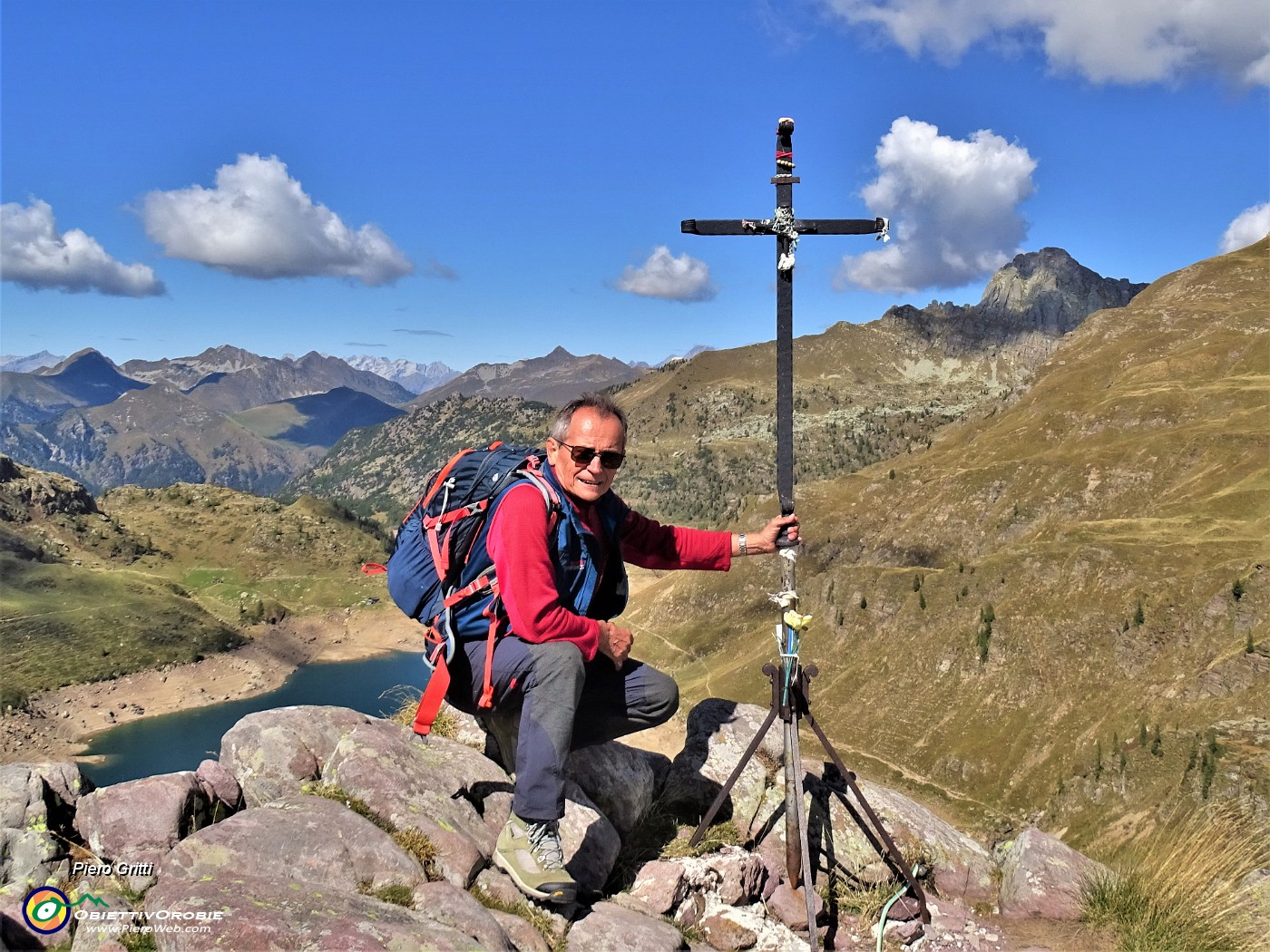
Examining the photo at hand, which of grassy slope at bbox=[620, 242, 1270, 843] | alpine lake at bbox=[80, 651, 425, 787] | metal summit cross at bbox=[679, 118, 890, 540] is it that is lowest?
alpine lake at bbox=[80, 651, 425, 787]

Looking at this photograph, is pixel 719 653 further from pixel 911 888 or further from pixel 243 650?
pixel 243 650

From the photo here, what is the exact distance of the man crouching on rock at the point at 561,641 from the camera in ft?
21.8

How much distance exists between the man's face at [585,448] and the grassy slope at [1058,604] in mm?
57409

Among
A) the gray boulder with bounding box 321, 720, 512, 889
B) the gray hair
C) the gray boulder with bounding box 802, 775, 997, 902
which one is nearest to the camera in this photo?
the gray hair

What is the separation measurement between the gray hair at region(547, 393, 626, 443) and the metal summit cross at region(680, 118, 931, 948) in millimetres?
1792

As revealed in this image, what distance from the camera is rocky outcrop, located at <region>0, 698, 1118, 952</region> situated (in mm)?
5840

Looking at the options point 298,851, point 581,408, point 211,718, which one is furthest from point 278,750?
point 211,718

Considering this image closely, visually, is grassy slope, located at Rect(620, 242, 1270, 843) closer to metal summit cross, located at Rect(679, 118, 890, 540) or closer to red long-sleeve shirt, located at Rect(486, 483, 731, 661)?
metal summit cross, located at Rect(679, 118, 890, 540)

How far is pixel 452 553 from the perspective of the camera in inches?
284

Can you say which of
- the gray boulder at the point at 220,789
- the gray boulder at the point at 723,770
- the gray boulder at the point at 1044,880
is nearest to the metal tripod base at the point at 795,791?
the gray boulder at the point at 723,770

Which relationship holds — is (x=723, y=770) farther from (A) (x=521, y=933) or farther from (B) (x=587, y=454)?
(B) (x=587, y=454)

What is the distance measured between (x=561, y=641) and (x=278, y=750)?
4.24 meters

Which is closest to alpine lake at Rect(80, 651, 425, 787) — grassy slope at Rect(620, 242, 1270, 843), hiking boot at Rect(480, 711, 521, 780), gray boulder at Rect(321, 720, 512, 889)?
grassy slope at Rect(620, 242, 1270, 843)

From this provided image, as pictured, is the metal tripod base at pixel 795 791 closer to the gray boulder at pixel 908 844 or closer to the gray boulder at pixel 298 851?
the gray boulder at pixel 908 844
